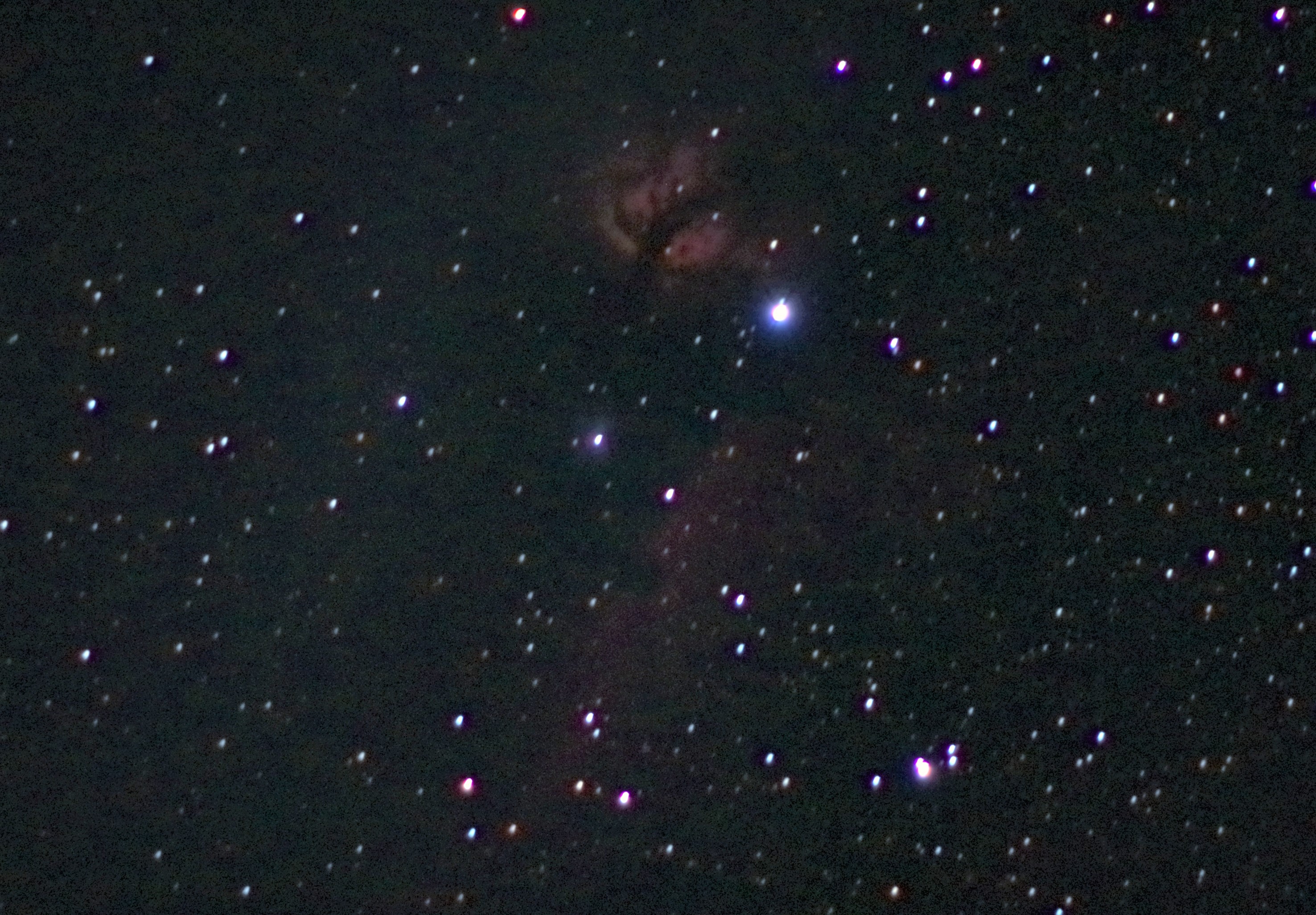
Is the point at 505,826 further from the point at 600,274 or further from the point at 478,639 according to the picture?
the point at 600,274

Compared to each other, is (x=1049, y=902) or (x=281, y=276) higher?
(x=281, y=276)

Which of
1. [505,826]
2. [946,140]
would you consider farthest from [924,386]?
[505,826]

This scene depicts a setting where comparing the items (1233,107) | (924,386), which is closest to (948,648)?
(924,386)

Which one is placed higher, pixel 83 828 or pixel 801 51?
pixel 801 51

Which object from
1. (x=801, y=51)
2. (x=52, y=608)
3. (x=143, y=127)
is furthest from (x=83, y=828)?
(x=801, y=51)

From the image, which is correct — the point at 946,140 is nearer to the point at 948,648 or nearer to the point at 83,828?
the point at 948,648

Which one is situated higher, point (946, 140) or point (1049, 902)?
point (946, 140)

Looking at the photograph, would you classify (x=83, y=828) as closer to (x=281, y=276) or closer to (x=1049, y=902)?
(x=281, y=276)

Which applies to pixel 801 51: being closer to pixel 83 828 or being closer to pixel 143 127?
pixel 143 127
